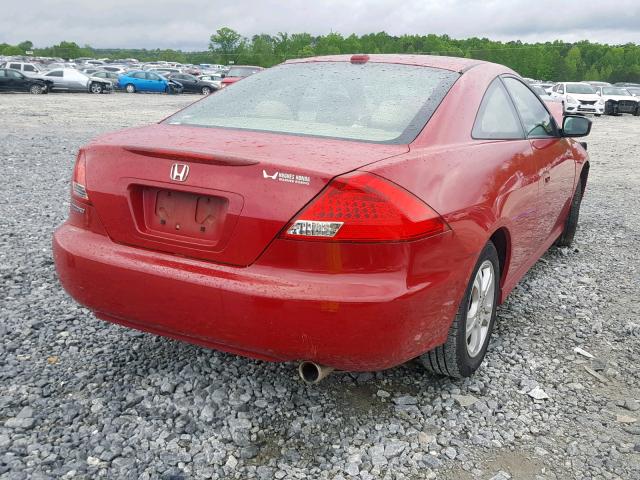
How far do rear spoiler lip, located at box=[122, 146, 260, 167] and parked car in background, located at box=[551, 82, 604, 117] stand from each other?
30.5m

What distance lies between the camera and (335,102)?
3.05 meters

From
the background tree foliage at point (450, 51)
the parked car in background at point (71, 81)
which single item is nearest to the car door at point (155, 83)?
the parked car in background at point (71, 81)

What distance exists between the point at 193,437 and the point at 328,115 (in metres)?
1.55

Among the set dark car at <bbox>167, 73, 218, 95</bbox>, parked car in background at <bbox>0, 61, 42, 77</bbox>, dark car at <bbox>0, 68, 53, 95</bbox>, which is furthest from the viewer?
dark car at <bbox>167, 73, 218, 95</bbox>

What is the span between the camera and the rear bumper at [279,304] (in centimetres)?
222

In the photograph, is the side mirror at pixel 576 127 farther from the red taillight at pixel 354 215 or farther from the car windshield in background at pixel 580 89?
the car windshield in background at pixel 580 89

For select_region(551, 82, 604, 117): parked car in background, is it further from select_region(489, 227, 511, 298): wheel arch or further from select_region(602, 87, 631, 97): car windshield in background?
select_region(489, 227, 511, 298): wheel arch

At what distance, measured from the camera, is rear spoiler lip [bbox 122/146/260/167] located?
232cm

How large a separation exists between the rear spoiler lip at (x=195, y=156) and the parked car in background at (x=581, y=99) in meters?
30.5

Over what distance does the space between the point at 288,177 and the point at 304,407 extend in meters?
1.12

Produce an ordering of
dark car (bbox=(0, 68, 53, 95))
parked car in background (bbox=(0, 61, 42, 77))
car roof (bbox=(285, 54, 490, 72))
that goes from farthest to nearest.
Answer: parked car in background (bbox=(0, 61, 42, 77))
dark car (bbox=(0, 68, 53, 95))
car roof (bbox=(285, 54, 490, 72))

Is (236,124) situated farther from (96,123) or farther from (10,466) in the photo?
(96,123)

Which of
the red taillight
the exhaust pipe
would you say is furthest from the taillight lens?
the exhaust pipe

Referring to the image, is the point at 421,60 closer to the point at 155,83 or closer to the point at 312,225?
the point at 312,225
